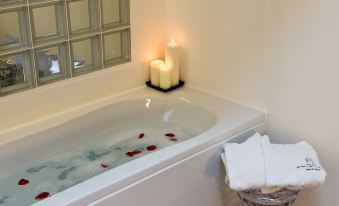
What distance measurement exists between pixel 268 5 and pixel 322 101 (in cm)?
43

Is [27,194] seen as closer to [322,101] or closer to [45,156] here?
[45,156]

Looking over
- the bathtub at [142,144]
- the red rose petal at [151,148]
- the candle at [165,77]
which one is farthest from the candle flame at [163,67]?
the red rose petal at [151,148]

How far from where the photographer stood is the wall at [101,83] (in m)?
1.80

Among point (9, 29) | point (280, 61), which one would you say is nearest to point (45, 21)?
point (9, 29)

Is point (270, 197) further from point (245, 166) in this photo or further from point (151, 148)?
point (151, 148)

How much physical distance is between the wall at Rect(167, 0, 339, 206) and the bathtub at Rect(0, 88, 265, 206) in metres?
0.10

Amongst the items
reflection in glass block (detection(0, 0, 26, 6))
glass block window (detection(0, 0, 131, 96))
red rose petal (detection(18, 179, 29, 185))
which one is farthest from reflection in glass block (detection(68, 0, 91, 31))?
red rose petal (detection(18, 179, 29, 185))

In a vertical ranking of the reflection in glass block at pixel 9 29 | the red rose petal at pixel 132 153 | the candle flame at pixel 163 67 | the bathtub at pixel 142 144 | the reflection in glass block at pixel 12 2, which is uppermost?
the reflection in glass block at pixel 12 2

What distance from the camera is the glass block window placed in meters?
1.72

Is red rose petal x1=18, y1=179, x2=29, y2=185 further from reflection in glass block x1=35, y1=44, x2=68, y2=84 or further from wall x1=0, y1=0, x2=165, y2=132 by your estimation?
reflection in glass block x1=35, y1=44, x2=68, y2=84

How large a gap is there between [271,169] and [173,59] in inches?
30.3

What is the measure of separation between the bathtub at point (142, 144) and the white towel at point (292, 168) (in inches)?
8.6

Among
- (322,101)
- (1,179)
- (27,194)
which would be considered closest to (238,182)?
(322,101)

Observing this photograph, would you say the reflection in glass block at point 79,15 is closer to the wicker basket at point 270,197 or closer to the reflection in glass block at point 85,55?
the reflection in glass block at point 85,55
